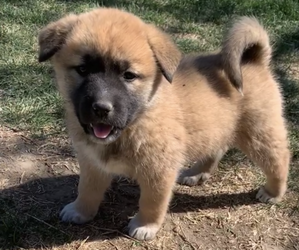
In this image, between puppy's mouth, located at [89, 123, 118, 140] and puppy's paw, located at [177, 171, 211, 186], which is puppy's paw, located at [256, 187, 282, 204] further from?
puppy's mouth, located at [89, 123, 118, 140]

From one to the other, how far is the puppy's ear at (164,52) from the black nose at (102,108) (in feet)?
1.05

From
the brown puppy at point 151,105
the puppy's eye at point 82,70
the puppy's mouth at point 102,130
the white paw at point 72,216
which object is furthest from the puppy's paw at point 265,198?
the puppy's eye at point 82,70

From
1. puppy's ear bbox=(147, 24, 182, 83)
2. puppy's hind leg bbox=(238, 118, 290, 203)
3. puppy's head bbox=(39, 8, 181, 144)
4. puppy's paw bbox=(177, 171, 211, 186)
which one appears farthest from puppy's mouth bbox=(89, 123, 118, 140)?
puppy's paw bbox=(177, 171, 211, 186)

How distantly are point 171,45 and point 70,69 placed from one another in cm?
50

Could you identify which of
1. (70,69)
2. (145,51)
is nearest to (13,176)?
(70,69)

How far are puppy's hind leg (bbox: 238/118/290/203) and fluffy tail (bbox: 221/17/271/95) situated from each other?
0.30 m

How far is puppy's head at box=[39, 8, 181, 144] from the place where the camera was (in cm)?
235

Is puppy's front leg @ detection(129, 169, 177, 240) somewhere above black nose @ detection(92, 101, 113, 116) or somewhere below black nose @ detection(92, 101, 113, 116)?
below

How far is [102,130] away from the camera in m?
2.48

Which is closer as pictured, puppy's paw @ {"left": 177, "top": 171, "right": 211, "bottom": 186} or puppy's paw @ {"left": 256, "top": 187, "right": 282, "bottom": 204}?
puppy's paw @ {"left": 256, "top": 187, "right": 282, "bottom": 204}

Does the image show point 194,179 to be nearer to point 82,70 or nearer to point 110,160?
point 110,160

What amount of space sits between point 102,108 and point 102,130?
0.64 ft

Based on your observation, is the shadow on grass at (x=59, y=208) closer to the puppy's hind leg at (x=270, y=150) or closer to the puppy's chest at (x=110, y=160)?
the puppy's hind leg at (x=270, y=150)

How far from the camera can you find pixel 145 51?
2.45 m
